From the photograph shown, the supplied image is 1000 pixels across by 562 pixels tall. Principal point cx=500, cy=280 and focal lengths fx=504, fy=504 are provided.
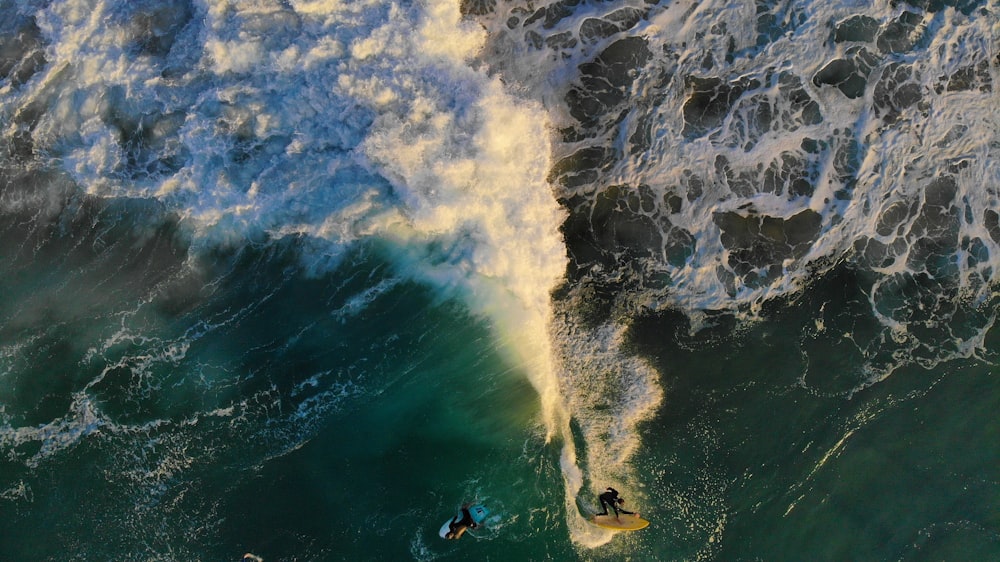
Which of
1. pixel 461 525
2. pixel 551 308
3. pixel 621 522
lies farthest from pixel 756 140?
pixel 461 525

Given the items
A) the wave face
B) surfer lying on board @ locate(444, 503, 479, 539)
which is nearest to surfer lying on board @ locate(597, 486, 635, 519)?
surfer lying on board @ locate(444, 503, 479, 539)

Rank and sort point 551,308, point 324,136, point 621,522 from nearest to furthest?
point 324,136, point 621,522, point 551,308

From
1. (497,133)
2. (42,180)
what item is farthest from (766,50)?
(42,180)

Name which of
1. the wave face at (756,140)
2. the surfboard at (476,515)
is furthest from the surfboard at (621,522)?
the wave face at (756,140)

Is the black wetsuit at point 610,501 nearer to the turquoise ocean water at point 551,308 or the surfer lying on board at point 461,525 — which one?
the turquoise ocean water at point 551,308

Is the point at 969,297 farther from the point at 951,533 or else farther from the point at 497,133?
the point at 497,133

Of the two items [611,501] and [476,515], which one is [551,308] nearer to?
[611,501]
